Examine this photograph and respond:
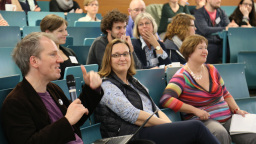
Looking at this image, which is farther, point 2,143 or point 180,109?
point 180,109

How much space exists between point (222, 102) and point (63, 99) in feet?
4.12

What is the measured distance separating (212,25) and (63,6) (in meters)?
2.17

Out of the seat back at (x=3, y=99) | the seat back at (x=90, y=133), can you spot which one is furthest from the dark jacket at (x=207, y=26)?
the seat back at (x=3, y=99)

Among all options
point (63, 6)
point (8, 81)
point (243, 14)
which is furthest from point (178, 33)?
point (63, 6)

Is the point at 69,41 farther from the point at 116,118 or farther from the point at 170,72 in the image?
the point at 116,118

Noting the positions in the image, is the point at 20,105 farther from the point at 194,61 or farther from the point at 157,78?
the point at 194,61

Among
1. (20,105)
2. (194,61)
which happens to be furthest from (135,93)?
(20,105)

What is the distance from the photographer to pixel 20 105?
52.1 inches

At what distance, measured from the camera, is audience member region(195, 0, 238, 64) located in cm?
430

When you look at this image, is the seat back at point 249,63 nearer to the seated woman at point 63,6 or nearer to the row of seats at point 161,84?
the row of seats at point 161,84

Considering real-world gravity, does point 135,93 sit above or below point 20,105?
below

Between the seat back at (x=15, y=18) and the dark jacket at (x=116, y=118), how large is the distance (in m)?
2.46

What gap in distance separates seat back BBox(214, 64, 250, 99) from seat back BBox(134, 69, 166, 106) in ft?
1.76

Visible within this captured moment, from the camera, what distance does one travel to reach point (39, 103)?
1.39 meters
